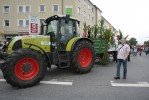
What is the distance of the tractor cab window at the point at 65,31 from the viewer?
389 inches

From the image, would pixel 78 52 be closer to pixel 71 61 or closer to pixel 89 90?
pixel 71 61

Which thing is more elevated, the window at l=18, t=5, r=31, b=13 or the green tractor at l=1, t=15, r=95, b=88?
the window at l=18, t=5, r=31, b=13

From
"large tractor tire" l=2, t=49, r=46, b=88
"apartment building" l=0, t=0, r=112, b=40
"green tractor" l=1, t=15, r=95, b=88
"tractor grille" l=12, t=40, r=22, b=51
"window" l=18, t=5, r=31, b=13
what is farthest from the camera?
"window" l=18, t=5, r=31, b=13

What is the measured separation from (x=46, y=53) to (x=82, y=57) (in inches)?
84.4

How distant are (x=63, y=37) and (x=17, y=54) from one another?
2881 mm

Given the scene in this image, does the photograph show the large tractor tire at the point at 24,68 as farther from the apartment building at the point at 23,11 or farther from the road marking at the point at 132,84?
the apartment building at the point at 23,11

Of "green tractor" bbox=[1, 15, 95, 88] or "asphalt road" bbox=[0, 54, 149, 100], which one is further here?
"green tractor" bbox=[1, 15, 95, 88]

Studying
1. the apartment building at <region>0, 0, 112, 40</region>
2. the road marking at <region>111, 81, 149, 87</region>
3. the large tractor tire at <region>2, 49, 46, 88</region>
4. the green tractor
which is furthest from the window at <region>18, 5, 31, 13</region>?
the road marking at <region>111, 81, 149, 87</region>

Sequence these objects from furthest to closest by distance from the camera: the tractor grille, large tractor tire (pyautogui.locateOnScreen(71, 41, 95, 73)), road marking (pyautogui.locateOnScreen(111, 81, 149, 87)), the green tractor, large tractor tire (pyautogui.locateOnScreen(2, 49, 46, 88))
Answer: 1. large tractor tire (pyautogui.locateOnScreen(71, 41, 95, 73))
2. the tractor grille
3. road marking (pyautogui.locateOnScreen(111, 81, 149, 87))
4. the green tractor
5. large tractor tire (pyautogui.locateOnScreen(2, 49, 46, 88))

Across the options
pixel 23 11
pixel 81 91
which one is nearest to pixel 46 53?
pixel 81 91

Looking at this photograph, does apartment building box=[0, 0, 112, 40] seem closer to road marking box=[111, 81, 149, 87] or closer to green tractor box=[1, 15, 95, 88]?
green tractor box=[1, 15, 95, 88]

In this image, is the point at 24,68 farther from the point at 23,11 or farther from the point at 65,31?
the point at 23,11

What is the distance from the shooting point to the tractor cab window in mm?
9891

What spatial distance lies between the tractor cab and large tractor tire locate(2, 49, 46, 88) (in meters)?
1.59
